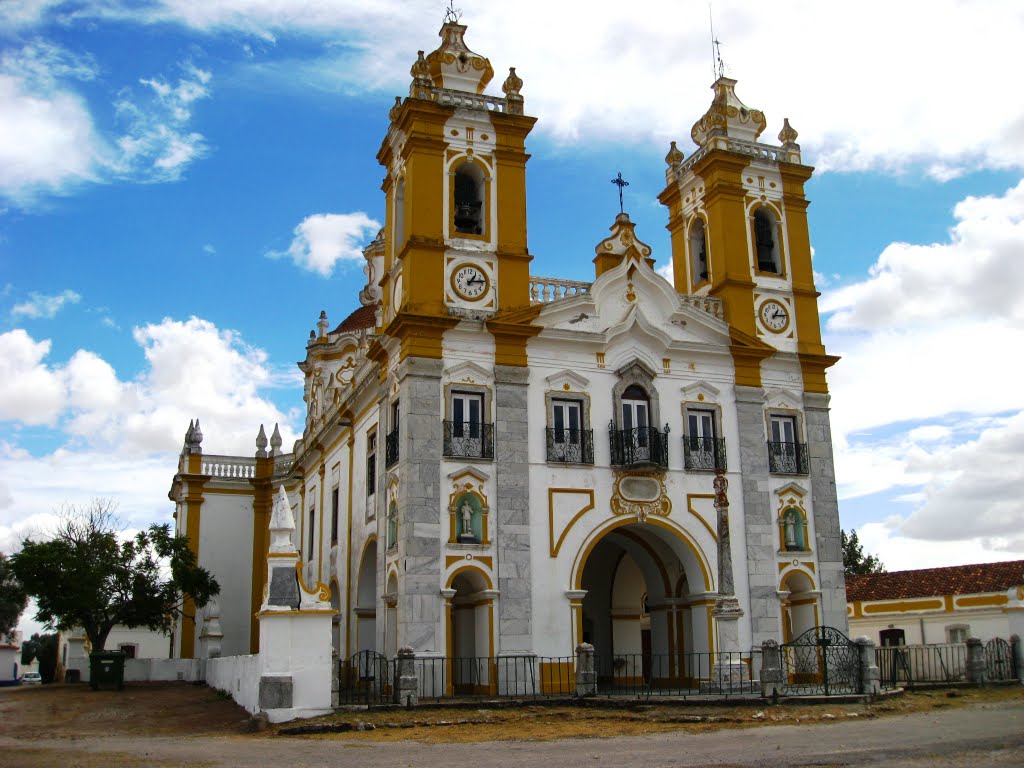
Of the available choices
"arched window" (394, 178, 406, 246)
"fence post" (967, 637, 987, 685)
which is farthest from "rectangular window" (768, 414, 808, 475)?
"arched window" (394, 178, 406, 246)

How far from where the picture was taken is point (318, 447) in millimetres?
34094

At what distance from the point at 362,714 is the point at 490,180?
43.4 feet

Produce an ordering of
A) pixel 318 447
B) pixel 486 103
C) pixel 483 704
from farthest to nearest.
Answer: pixel 318 447 → pixel 486 103 → pixel 483 704

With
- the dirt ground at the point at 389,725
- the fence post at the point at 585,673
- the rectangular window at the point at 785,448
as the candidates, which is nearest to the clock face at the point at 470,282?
the rectangular window at the point at 785,448

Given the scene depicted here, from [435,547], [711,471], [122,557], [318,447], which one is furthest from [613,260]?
[122,557]

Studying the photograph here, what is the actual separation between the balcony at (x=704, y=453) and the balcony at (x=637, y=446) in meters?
0.68

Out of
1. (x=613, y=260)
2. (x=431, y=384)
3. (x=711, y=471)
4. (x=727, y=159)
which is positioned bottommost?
(x=711, y=471)

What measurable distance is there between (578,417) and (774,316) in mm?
6533

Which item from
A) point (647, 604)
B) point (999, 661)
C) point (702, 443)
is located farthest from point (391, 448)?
point (999, 661)

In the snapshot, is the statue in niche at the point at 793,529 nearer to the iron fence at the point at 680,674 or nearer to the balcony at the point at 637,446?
the iron fence at the point at 680,674

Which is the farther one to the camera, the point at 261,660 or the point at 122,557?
the point at 122,557

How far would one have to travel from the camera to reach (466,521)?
891 inches

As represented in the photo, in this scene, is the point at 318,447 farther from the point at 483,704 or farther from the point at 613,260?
the point at 483,704

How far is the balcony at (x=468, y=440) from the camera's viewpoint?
22.9 m
